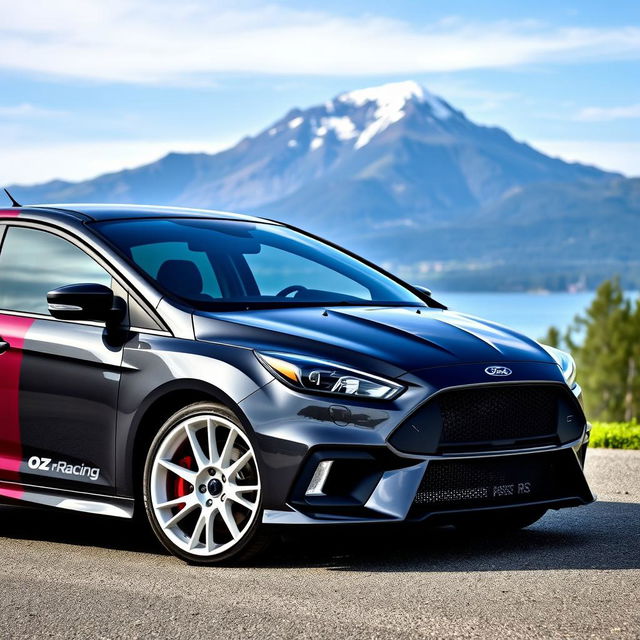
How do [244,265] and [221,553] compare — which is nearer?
[221,553]

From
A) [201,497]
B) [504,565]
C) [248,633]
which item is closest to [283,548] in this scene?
[201,497]

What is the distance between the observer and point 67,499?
233 inches

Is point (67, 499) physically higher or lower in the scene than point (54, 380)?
lower

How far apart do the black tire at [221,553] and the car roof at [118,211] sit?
4.46 ft

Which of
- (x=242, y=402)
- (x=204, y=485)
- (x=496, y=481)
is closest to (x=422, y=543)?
(x=496, y=481)

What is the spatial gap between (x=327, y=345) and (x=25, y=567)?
1.69 m

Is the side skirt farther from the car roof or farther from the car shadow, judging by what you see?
the car roof

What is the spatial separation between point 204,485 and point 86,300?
100cm

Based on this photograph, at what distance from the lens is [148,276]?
5.91 metres

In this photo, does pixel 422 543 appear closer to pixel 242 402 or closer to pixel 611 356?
pixel 242 402

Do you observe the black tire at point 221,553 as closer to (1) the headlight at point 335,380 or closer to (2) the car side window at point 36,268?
(1) the headlight at point 335,380

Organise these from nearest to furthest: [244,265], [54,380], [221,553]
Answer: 1. [221,553]
2. [54,380]
3. [244,265]

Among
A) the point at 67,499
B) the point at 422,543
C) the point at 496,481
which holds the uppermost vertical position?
the point at 496,481

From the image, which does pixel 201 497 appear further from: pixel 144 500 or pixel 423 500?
pixel 423 500
